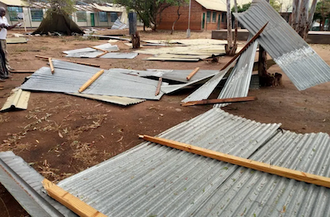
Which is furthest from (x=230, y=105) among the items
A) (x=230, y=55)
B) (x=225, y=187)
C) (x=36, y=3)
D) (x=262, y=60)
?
(x=36, y=3)

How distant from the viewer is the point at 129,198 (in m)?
2.25

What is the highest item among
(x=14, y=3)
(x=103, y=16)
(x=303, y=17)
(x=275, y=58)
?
(x=14, y=3)

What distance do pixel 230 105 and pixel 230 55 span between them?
7.87 metres

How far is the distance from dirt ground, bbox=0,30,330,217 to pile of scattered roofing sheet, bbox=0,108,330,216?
1.44 feet

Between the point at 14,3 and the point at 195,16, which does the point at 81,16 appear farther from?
the point at 195,16

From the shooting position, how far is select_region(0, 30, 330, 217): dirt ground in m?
3.39

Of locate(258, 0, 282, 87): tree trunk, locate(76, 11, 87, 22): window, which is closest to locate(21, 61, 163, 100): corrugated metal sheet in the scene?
locate(258, 0, 282, 87): tree trunk

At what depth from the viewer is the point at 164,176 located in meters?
2.56

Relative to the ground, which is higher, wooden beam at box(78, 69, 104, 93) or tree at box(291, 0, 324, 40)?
tree at box(291, 0, 324, 40)

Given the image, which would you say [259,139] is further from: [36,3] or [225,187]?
[36,3]

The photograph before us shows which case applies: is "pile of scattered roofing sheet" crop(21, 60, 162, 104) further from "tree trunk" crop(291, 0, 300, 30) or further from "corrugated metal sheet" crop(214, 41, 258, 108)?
"tree trunk" crop(291, 0, 300, 30)

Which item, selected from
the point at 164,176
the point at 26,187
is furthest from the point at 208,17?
the point at 26,187

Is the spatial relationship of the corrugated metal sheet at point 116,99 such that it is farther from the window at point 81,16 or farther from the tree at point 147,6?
the window at point 81,16

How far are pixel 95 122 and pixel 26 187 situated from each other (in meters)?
2.12
